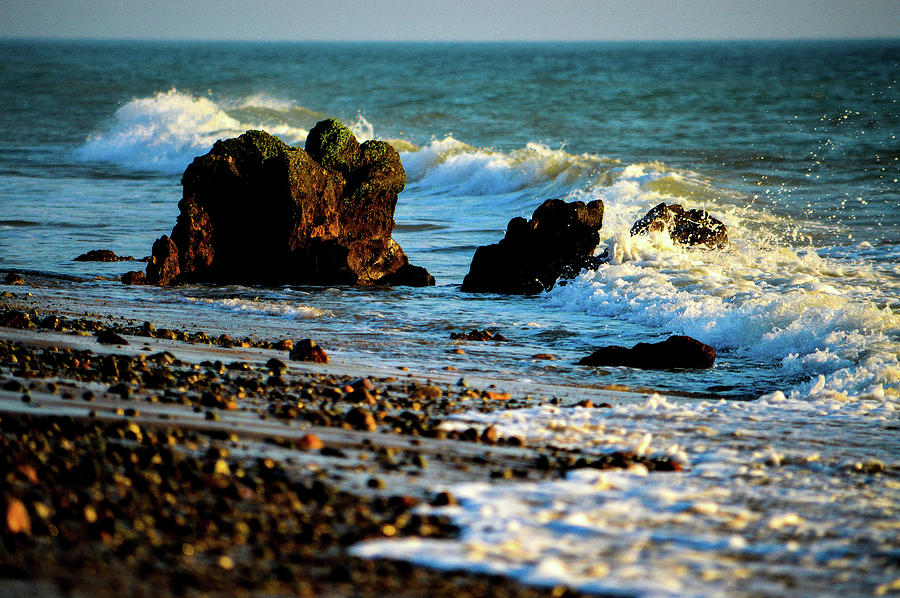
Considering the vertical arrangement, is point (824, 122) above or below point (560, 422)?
above

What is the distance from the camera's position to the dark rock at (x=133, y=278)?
41.5 ft

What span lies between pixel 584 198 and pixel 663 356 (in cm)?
1427

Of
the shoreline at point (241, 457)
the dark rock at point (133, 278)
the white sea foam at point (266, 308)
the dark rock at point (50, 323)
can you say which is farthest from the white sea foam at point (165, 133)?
the shoreline at point (241, 457)

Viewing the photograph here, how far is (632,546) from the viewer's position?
3.75 meters

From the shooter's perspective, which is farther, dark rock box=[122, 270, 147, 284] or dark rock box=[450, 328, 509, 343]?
dark rock box=[122, 270, 147, 284]

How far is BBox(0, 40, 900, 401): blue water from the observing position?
31.6 feet

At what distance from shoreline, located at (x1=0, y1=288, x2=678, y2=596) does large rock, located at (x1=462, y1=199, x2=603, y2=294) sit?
5.72 m

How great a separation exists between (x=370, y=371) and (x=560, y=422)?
2.13 meters

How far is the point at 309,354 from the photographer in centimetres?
773

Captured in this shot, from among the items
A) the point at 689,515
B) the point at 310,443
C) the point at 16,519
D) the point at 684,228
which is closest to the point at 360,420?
the point at 310,443

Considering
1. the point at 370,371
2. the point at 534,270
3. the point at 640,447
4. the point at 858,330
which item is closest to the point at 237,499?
the point at 640,447

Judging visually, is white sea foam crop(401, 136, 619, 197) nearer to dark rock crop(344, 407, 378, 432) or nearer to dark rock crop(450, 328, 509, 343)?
dark rock crop(450, 328, 509, 343)

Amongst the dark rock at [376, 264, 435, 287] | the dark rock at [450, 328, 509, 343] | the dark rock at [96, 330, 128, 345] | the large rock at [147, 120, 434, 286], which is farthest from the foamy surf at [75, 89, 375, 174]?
the dark rock at [96, 330, 128, 345]

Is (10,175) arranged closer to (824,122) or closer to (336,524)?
(336,524)
